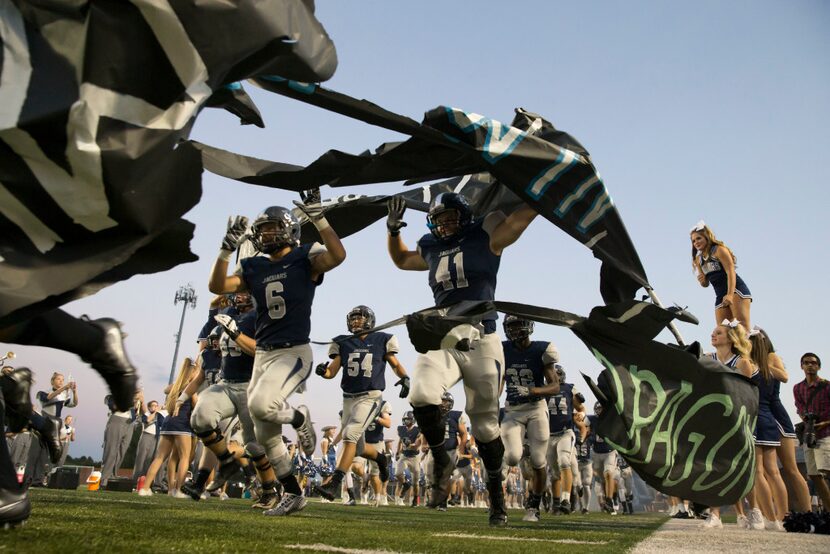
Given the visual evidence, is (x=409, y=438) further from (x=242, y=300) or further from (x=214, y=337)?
(x=242, y=300)

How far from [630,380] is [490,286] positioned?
165 cm

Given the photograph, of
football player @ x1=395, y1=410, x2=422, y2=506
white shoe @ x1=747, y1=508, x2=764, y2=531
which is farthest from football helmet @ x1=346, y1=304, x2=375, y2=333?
football player @ x1=395, y1=410, x2=422, y2=506

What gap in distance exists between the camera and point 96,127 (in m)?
2.31

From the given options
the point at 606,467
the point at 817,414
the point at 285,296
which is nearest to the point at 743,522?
the point at 817,414

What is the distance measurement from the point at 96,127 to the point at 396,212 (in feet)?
12.9

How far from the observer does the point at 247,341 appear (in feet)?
24.9

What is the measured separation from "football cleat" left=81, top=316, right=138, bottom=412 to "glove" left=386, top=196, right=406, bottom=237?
3.55 meters

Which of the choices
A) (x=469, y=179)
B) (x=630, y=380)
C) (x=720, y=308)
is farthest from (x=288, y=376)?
(x=720, y=308)

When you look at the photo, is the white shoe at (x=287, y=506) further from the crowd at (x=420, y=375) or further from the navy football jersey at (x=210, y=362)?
the navy football jersey at (x=210, y=362)

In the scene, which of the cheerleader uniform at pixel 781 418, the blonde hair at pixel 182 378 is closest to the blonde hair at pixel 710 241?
the cheerleader uniform at pixel 781 418

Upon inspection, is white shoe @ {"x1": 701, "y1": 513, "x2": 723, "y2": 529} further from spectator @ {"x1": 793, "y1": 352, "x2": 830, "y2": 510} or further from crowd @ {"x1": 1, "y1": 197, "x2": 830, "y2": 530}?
spectator @ {"x1": 793, "y1": 352, "x2": 830, "y2": 510}

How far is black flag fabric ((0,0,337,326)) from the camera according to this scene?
89.4 inches

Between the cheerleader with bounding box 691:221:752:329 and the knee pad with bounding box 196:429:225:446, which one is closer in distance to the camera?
the knee pad with bounding box 196:429:225:446

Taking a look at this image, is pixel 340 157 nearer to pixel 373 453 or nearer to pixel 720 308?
pixel 720 308
